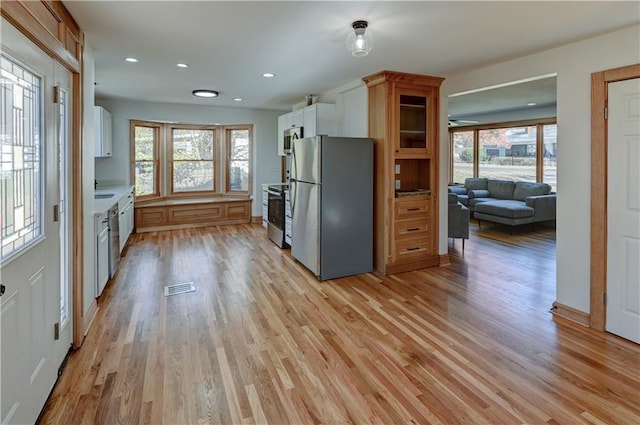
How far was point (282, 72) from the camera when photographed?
4.17 metres

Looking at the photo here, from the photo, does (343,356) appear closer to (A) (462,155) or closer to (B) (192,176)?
(B) (192,176)

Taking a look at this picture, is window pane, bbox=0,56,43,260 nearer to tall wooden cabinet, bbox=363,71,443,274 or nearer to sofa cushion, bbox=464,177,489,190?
tall wooden cabinet, bbox=363,71,443,274

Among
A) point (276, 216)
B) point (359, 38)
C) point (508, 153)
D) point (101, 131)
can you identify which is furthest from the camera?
point (508, 153)

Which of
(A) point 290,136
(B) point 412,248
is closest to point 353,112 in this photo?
(A) point 290,136

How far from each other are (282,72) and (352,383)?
3.39 m

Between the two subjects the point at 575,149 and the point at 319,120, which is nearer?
the point at 575,149

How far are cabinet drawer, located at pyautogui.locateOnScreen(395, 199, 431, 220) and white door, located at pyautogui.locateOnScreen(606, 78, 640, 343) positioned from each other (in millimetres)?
1954

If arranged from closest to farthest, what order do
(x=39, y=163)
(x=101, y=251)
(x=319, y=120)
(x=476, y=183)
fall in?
(x=39, y=163) < (x=101, y=251) < (x=319, y=120) < (x=476, y=183)

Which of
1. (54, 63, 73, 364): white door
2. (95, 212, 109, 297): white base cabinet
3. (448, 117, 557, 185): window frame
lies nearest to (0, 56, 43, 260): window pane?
(54, 63, 73, 364): white door

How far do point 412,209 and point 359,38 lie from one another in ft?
7.78

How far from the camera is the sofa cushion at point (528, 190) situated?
23.9ft

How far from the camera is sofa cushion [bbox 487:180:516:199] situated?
7855mm

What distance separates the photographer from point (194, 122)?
6992mm

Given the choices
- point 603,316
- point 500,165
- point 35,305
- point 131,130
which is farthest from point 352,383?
point 500,165
